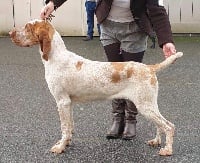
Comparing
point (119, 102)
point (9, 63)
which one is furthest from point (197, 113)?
point (9, 63)

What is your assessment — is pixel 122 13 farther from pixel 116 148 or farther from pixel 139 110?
pixel 116 148

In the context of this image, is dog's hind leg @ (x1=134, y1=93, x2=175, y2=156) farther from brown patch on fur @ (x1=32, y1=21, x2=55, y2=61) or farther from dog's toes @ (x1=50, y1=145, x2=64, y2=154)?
brown patch on fur @ (x1=32, y1=21, x2=55, y2=61)

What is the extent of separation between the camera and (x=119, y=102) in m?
5.78

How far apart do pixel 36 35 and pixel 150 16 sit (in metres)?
1.16

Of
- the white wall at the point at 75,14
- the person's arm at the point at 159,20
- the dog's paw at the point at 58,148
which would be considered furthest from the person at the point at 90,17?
the dog's paw at the point at 58,148

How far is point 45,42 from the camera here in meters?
5.14

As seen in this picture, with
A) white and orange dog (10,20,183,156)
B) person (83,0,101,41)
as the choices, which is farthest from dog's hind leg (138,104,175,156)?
person (83,0,101,41)

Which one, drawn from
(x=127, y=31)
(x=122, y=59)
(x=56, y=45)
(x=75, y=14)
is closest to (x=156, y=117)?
(x=122, y=59)

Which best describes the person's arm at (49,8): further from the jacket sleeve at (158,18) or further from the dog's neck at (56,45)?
the jacket sleeve at (158,18)

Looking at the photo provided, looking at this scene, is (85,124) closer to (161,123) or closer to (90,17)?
(161,123)

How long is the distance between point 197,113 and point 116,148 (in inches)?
65.3

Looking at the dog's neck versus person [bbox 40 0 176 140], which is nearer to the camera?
the dog's neck

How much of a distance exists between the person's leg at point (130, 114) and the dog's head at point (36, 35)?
2.91ft

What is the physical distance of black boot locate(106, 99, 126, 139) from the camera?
5.75 metres
